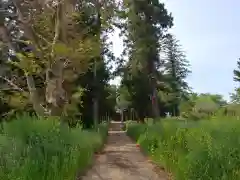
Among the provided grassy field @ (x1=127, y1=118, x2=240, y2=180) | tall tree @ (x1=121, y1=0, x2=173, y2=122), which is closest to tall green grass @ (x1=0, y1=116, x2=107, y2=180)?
grassy field @ (x1=127, y1=118, x2=240, y2=180)

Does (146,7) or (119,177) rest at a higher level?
(146,7)

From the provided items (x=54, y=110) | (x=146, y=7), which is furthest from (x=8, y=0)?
(x=146, y=7)

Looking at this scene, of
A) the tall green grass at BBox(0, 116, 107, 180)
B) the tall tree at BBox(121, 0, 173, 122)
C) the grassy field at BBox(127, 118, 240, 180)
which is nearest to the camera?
the tall green grass at BBox(0, 116, 107, 180)

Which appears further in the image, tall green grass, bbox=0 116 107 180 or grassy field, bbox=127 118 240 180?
grassy field, bbox=127 118 240 180

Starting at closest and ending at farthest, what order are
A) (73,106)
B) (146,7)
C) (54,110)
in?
(54,110) → (73,106) → (146,7)

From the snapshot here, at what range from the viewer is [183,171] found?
6840 millimetres

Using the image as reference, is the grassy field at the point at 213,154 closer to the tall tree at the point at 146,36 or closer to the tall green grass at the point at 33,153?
the tall green grass at the point at 33,153

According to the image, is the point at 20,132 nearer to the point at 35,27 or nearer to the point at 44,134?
the point at 44,134

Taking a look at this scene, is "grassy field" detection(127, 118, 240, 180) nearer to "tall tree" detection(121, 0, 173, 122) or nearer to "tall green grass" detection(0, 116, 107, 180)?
"tall green grass" detection(0, 116, 107, 180)

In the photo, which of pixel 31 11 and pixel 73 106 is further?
pixel 73 106

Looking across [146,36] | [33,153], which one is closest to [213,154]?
[33,153]

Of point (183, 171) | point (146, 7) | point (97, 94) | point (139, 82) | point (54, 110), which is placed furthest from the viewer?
point (139, 82)

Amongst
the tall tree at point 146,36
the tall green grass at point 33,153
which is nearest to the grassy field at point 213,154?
the tall green grass at point 33,153

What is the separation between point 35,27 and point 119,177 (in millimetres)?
6731
